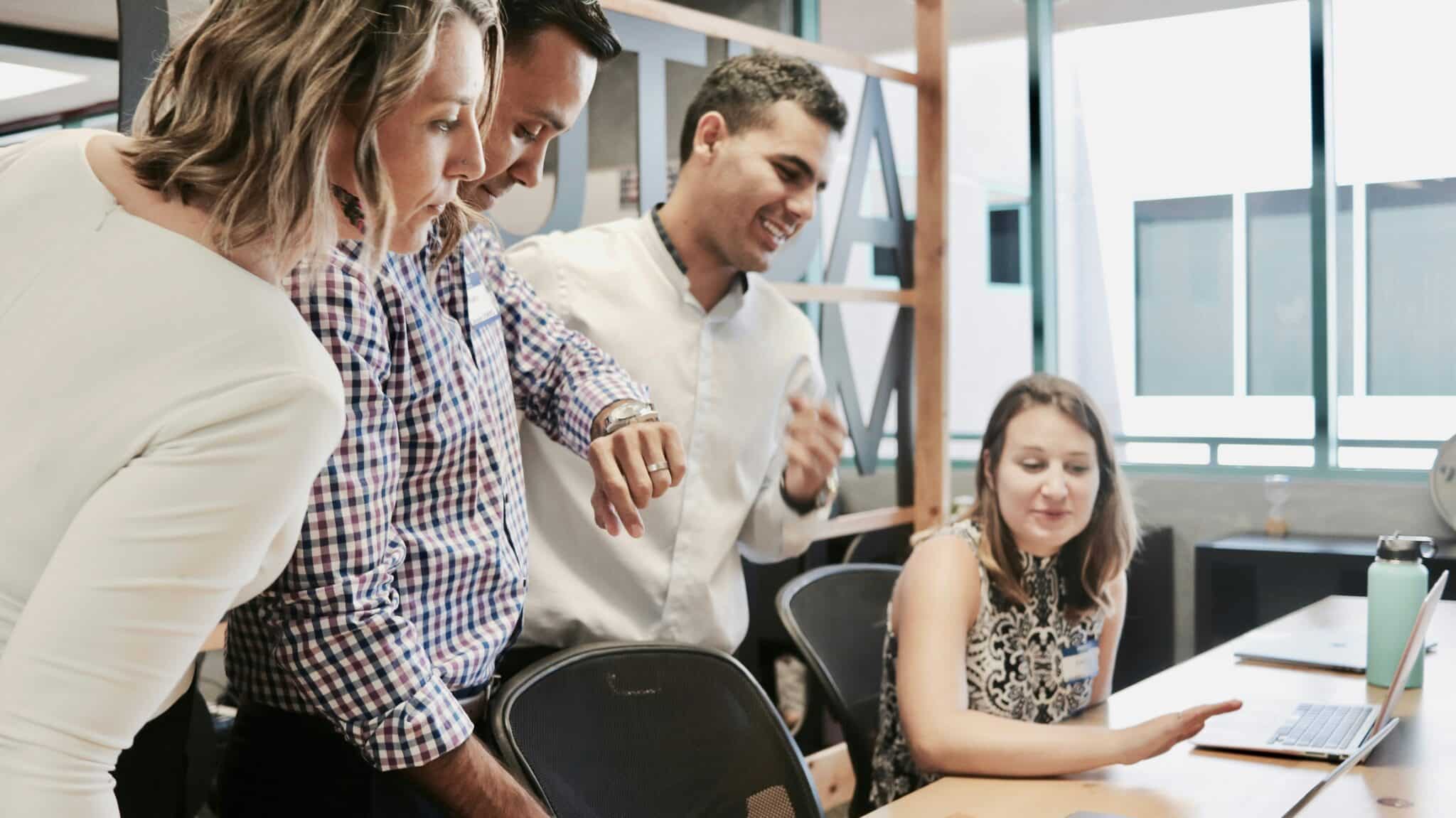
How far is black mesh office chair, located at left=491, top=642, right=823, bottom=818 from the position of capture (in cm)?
138

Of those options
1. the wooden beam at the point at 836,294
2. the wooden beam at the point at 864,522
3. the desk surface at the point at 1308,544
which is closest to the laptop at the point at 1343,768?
the wooden beam at the point at 864,522

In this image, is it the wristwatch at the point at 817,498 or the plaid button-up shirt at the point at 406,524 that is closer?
the plaid button-up shirt at the point at 406,524

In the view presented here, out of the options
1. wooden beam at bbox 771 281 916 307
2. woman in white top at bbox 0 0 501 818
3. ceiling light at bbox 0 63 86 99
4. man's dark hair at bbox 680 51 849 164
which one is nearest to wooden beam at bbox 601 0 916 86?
man's dark hair at bbox 680 51 849 164

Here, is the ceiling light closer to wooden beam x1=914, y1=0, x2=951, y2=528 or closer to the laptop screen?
the laptop screen

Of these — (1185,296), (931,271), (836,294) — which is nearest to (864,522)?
(836,294)

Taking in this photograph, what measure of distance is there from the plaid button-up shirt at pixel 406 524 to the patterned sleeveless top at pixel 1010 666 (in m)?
0.74

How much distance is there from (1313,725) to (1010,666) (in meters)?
0.43

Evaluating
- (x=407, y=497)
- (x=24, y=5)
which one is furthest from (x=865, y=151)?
(x=407, y=497)

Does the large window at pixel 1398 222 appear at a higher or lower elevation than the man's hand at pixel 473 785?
higher

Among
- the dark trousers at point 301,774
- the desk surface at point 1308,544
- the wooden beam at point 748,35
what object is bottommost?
the desk surface at point 1308,544

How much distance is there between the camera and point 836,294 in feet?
11.6

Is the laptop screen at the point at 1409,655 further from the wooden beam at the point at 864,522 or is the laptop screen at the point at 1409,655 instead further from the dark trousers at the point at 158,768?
the wooden beam at the point at 864,522

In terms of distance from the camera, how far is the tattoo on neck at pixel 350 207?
96 centimetres

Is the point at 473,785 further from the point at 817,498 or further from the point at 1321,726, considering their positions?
the point at 1321,726
